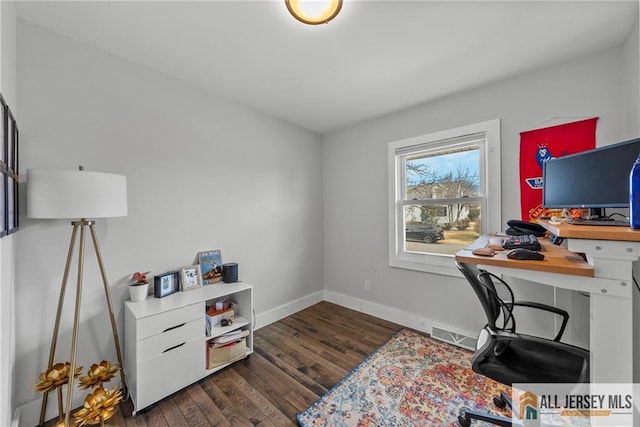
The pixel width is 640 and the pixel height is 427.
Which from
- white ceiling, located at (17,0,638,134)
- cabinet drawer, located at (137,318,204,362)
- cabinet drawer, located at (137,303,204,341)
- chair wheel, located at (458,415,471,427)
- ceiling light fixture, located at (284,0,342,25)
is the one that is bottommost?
chair wheel, located at (458,415,471,427)

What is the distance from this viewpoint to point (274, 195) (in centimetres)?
279

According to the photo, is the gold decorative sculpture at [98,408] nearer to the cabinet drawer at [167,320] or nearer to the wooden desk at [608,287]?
the cabinet drawer at [167,320]

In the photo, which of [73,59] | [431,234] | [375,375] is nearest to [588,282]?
[375,375]

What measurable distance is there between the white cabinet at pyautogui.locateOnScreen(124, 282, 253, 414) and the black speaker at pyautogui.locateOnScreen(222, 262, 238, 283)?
306 millimetres

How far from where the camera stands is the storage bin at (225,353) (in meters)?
1.86

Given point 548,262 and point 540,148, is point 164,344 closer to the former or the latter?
point 548,262

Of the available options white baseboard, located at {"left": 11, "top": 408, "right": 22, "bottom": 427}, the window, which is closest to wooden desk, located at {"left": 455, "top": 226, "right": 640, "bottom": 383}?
the window

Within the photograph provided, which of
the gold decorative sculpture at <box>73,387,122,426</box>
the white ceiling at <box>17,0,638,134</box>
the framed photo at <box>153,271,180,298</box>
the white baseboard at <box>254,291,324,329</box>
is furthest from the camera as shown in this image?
the white baseboard at <box>254,291,324,329</box>

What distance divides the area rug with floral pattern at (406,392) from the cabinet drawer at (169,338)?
A: 3.04 feet

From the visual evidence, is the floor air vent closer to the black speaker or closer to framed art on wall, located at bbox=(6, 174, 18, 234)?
the black speaker

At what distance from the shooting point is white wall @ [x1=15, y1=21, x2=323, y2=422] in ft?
4.70

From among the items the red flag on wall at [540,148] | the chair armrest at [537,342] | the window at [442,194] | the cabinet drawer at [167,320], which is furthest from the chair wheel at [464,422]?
the cabinet drawer at [167,320]

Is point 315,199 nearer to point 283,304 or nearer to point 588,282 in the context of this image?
point 283,304

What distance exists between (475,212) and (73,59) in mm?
3361
